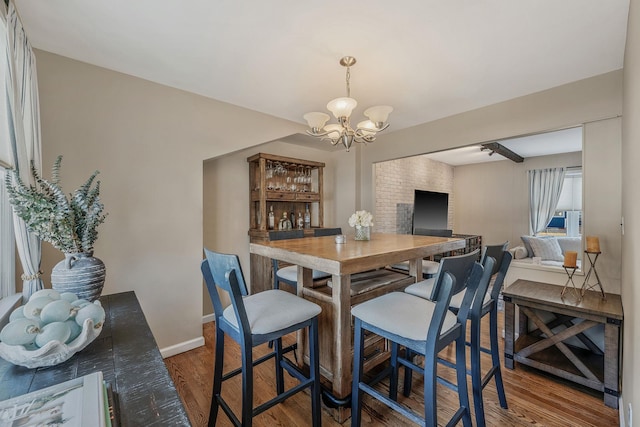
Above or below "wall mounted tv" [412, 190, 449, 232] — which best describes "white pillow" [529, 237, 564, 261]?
below

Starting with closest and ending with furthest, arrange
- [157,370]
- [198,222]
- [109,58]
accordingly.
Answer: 1. [157,370]
2. [109,58]
3. [198,222]

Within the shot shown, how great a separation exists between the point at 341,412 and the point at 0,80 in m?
2.66

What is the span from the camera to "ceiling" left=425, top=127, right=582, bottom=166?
4.22 meters

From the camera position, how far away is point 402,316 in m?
1.41

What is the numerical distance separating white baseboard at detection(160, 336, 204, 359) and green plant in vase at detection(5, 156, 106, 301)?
140cm

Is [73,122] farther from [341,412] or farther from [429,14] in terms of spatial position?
[341,412]

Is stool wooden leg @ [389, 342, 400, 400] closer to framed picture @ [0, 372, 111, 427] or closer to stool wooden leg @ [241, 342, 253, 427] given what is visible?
stool wooden leg @ [241, 342, 253, 427]

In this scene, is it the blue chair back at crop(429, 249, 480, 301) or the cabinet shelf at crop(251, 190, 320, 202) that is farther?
the cabinet shelf at crop(251, 190, 320, 202)

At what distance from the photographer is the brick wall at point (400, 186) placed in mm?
4500

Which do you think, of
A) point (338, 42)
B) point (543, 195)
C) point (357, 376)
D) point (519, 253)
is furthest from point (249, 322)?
point (543, 195)

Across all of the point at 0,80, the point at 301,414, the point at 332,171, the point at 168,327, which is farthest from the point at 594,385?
the point at 0,80

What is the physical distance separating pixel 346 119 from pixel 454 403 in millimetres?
2235

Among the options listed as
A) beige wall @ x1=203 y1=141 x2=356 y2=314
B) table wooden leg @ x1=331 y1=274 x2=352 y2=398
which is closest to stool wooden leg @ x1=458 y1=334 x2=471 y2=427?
table wooden leg @ x1=331 y1=274 x2=352 y2=398

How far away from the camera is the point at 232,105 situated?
287 cm
